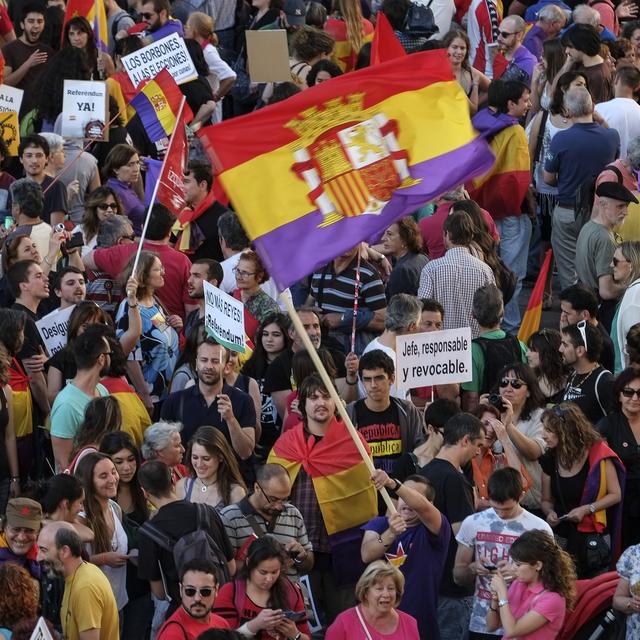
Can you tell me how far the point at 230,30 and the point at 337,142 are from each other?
1016 centimetres

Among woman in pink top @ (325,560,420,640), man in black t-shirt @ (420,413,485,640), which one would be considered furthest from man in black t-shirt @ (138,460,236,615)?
man in black t-shirt @ (420,413,485,640)

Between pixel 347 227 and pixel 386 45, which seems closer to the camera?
pixel 347 227

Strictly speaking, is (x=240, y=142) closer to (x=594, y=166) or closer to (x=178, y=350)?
(x=178, y=350)

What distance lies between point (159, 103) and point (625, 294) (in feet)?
14.8

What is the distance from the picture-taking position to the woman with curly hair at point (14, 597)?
27.5ft

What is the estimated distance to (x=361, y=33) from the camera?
17.6 metres

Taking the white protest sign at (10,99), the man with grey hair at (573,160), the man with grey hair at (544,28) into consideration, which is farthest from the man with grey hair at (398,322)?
the man with grey hair at (544,28)

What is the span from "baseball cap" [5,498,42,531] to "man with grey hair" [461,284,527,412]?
341cm

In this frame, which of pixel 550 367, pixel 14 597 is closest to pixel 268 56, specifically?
pixel 550 367

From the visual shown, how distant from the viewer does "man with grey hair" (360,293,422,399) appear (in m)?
11.2

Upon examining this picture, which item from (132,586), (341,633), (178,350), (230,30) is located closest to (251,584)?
(341,633)

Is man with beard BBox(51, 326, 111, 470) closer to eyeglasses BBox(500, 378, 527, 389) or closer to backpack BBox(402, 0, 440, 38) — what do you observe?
eyeglasses BBox(500, 378, 527, 389)

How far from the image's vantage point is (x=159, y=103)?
14.7m

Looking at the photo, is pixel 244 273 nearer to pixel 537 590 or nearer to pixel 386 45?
pixel 386 45
